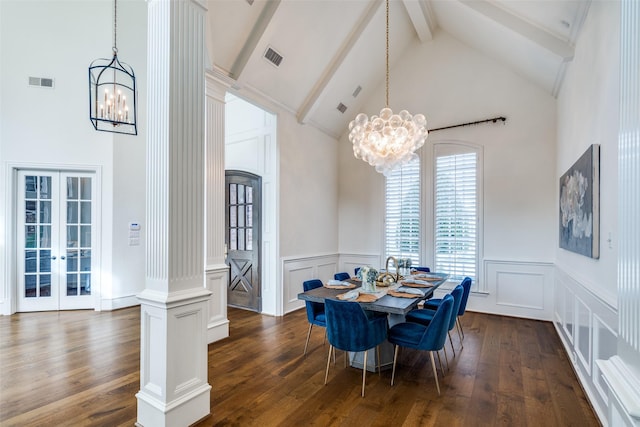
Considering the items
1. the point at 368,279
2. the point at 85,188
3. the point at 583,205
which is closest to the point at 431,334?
the point at 368,279

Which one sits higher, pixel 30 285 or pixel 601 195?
pixel 601 195

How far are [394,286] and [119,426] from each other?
280cm

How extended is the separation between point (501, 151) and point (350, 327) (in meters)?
4.32

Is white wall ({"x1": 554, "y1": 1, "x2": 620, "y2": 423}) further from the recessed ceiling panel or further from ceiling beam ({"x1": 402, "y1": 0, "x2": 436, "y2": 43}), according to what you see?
the recessed ceiling panel

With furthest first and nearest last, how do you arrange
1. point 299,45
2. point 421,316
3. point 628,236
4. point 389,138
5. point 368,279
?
1. point 299,45
2. point 389,138
3. point 421,316
4. point 368,279
5. point 628,236

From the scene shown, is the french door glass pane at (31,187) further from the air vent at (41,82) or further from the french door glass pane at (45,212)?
the air vent at (41,82)

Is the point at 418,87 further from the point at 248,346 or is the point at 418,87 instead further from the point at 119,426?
the point at 119,426

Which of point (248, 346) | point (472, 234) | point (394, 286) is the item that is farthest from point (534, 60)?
point (248, 346)

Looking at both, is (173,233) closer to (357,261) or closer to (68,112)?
(357,261)

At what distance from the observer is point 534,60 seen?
→ 4469 millimetres

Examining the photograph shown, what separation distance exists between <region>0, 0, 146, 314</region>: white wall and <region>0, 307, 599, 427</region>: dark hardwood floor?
162cm

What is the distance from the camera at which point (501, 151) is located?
538cm

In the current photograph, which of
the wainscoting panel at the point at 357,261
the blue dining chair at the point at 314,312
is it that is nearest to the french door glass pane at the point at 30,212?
the blue dining chair at the point at 314,312

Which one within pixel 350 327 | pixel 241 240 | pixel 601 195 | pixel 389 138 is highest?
pixel 389 138
